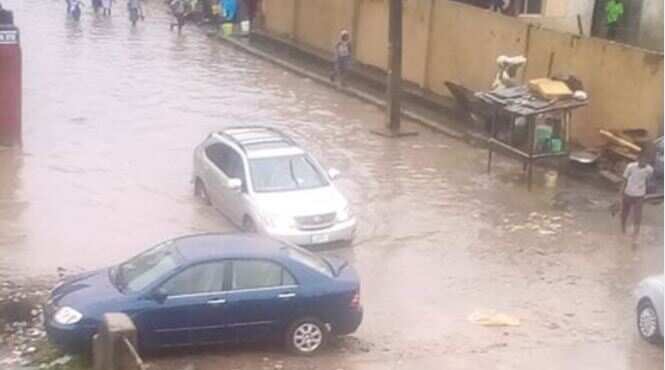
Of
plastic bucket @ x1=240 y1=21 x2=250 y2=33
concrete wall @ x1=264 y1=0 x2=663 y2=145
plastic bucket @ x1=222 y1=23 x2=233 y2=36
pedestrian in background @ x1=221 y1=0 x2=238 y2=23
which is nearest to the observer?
concrete wall @ x1=264 y1=0 x2=663 y2=145

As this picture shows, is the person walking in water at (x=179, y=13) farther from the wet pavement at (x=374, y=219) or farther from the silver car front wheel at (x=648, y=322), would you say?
the silver car front wheel at (x=648, y=322)

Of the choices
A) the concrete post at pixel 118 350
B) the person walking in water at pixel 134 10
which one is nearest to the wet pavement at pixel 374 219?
the concrete post at pixel 118 350

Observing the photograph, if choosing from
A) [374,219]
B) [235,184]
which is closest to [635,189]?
[374,219]

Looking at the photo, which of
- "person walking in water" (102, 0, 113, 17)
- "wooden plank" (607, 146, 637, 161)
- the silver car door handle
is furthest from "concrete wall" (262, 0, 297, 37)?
the silver car door handle

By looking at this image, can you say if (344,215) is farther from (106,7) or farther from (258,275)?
(106,7)

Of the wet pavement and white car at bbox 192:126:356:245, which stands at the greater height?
white car at bbox 192:126:356:245

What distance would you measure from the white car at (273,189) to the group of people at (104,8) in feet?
80.8

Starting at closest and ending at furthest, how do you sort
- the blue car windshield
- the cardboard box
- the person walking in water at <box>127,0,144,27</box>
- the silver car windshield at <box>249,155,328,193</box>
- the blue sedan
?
the blue sedan → the blue car windshield → the silver car windshield at <box>249,155,328,193</box> → the cardboard box → the person walking in water at <box>127,0,144,27</box>

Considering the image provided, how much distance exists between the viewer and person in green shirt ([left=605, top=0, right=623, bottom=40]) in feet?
134

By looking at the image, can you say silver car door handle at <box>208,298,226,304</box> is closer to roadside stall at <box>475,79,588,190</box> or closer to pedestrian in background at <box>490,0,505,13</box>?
roadside stall at <box>475,79,588,190</box>

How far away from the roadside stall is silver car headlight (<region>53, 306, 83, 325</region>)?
1282 centimetres

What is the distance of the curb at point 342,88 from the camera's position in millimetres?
30980

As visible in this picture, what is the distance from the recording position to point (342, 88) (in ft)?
116

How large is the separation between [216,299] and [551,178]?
12.8 metres
